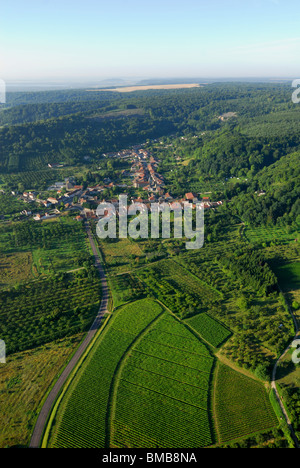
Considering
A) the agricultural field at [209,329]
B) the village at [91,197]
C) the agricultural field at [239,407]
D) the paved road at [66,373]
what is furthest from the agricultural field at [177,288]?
the village at [91,197]

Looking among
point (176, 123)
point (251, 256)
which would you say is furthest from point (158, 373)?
point (176, 123)

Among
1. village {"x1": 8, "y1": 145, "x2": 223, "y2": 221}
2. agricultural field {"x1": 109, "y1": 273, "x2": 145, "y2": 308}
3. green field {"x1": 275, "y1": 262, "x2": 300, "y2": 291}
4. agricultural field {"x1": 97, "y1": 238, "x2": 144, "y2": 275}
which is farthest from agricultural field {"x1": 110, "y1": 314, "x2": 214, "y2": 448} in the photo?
village {"x1": 8, "y1": 145, "x2": 223, "y2": 221}

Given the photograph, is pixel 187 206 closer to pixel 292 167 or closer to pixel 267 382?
pixel 292 167

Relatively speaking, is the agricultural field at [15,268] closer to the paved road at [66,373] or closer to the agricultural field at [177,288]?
the paved road at [66,373]

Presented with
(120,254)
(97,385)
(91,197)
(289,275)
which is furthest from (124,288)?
(91,197)
